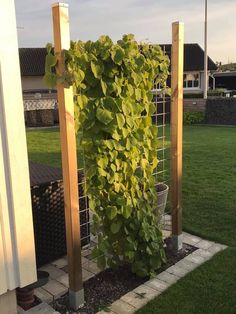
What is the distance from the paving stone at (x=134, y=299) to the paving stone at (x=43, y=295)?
56 centimetres

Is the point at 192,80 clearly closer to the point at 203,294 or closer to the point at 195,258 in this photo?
the point at 195,258

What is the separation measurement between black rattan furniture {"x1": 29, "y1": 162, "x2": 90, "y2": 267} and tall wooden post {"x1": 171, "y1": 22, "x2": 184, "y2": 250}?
0.87 m

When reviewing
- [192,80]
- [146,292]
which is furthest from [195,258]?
[192,80]

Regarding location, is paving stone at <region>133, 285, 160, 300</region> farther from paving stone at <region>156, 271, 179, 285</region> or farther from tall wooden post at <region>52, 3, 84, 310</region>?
tall wooden post at <region>52, 3, 84, 310</region>

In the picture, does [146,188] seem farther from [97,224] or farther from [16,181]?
[16,181]

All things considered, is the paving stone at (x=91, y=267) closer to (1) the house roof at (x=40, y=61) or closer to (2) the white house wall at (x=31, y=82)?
(2) the white house wall at (x=31, y=82)

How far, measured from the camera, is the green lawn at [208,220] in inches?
102

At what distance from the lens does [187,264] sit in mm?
3166

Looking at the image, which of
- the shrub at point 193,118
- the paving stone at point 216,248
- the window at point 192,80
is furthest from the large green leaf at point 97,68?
the window at point 192,80

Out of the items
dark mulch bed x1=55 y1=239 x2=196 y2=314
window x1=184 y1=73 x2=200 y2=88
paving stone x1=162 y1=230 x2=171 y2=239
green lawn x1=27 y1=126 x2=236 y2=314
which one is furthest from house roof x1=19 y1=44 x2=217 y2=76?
dark mulch bed x1=55 y1=239 x2=196 y2=314

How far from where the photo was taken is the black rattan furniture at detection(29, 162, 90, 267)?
3.02 m

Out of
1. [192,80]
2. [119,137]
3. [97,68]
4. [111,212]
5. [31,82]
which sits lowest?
[111,212]

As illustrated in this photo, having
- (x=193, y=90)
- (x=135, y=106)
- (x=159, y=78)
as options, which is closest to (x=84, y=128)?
(x=135, y=106)

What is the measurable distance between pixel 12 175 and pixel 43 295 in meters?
1.06
